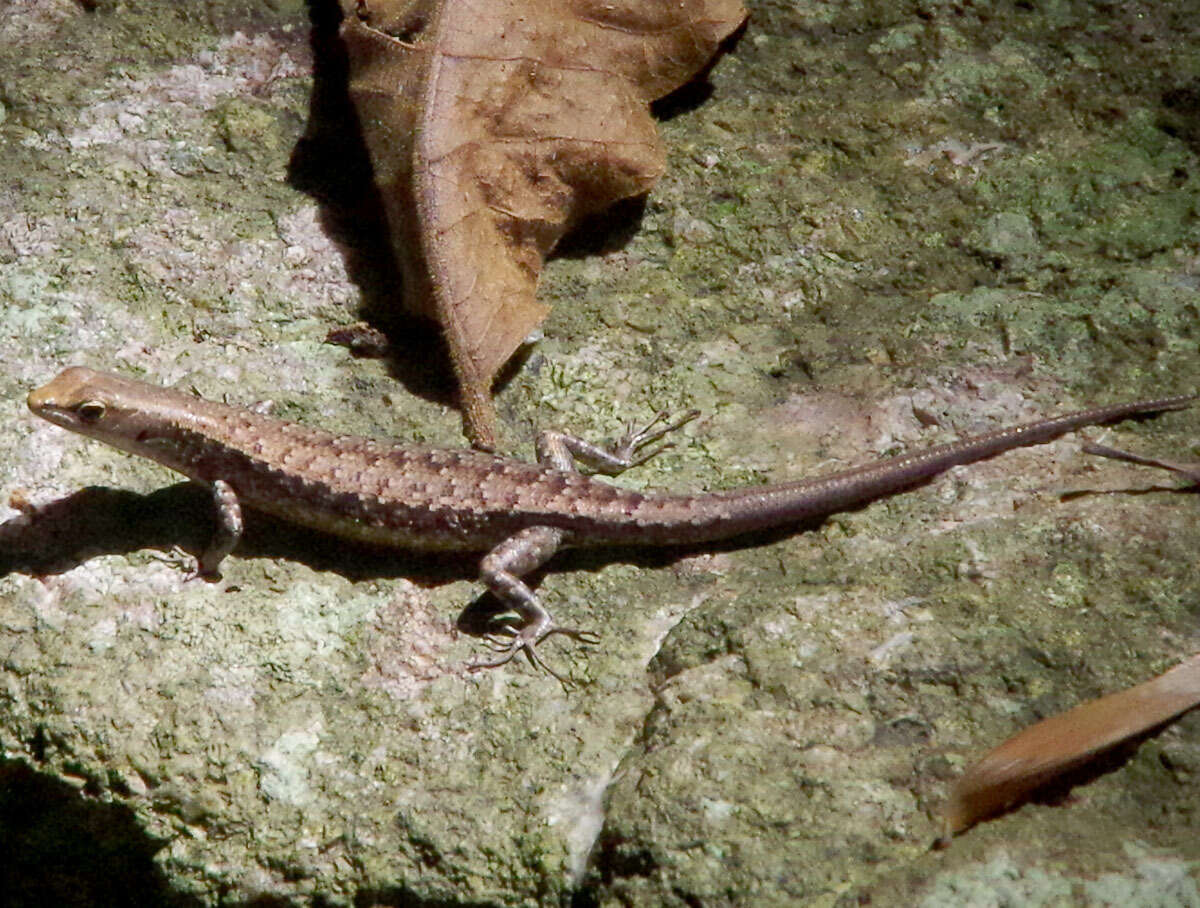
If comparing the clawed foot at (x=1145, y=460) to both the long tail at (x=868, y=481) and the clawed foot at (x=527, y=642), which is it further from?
the clawed foot at (x=527, y=642)

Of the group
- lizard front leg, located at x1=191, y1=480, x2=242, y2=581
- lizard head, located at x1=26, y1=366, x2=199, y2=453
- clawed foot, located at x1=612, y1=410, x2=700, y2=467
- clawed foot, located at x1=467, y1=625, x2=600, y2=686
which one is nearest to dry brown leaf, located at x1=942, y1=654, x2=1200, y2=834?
clawed foot, located at x1=467, y1=625, x2=600, y2=686

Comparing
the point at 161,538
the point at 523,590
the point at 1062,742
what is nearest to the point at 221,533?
the point at 161,538

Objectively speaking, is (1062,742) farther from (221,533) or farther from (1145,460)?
(221,533)

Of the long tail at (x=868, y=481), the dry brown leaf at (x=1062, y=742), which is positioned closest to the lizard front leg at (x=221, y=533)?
the long tail at (x=868, y=481)

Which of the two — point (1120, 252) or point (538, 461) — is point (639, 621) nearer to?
point (538, 461)

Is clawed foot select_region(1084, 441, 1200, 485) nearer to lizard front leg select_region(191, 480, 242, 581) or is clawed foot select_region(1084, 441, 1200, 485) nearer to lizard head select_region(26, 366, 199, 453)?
lizard front leg select_region(191, 480, 242, 581)

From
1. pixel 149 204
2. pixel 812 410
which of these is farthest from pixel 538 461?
pixel 149 204
